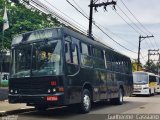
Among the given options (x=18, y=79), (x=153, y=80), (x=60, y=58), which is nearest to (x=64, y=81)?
(x=60, y=58)

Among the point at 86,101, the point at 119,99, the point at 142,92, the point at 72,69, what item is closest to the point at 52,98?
the point at 72,69

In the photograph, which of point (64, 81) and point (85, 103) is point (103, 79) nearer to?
point (85, 103)

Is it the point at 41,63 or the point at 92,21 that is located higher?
the point at 92,21

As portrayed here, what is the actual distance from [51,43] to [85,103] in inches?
122

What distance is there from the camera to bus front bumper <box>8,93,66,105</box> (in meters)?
12.3

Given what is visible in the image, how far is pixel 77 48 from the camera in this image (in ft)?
46.0

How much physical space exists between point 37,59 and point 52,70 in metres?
0.82

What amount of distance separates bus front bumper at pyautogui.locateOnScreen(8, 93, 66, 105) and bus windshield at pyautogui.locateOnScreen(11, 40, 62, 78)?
0.77 metres

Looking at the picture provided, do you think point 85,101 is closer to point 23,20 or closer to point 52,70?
point 52,70

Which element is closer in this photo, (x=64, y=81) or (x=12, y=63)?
(x=64, y=81)

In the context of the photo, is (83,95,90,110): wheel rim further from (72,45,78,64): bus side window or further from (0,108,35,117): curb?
(0,108,35,117): curb

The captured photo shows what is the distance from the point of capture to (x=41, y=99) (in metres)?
12.5

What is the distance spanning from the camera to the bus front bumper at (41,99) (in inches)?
484

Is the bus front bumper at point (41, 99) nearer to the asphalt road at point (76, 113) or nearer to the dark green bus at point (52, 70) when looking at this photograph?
the dark green bus at point (52, 70)
